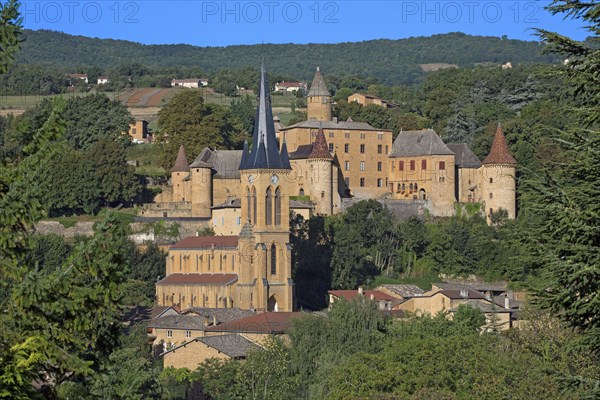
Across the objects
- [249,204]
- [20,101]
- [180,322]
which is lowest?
[180,322]

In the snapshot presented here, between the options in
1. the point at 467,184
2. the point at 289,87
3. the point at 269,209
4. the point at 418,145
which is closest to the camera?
the point at 269,209

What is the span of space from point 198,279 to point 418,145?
18.5 m

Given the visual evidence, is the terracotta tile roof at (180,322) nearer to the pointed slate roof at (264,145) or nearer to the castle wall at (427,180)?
the pointed slate roof at (264,145)

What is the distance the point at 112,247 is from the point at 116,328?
1.15m

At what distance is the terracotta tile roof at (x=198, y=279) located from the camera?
71.6 metres

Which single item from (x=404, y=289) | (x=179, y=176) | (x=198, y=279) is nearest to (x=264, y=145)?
(x=198, y=279)

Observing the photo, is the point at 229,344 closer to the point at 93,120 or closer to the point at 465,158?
the point at 465,158

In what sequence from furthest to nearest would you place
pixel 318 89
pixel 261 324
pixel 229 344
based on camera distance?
pixel 318 89 → pixel 261 324 → pixel 229 344

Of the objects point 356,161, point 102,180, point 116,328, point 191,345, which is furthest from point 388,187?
A: point 116,328

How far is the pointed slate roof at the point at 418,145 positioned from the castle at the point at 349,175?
0.08ft

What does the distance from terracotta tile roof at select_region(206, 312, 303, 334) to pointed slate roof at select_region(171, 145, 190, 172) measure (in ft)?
67.9

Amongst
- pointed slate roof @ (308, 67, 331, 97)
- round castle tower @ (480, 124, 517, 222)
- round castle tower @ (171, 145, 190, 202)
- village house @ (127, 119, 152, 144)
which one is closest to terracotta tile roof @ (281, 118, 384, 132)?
pointed slate roof @ (308, 67, 331, 97)

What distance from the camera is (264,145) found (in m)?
72.2

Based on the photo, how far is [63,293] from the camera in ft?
42.5
